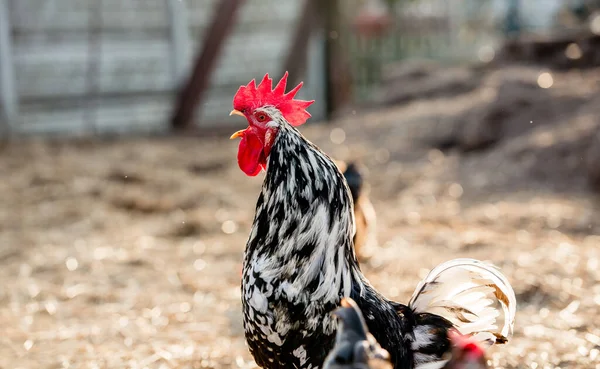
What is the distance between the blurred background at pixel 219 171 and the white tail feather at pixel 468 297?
28.5 inches

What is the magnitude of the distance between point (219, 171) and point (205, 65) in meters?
1.85

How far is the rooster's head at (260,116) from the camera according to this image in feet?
7.91

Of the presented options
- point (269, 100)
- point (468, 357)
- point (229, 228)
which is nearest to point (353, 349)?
point (468, 357)

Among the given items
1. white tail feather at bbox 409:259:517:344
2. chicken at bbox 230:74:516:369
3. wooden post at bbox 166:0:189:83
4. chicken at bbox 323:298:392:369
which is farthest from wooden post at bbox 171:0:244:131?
chicken at bbox 323:298:392:369

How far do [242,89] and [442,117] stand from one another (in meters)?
7.25

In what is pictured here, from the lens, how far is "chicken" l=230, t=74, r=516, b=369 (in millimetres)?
2277

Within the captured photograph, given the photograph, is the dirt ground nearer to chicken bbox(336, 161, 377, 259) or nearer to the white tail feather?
chicken bbox(336, 161, 377, 259)

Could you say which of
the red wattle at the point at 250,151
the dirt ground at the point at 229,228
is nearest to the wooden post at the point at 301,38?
the dirt ground at the point at 229,228

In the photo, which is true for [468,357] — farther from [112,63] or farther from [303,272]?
[112,63]

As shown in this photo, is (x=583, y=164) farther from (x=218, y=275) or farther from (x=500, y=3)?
(x=500, y=3)

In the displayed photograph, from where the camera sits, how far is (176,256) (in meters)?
5.27

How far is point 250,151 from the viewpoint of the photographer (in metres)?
2.46

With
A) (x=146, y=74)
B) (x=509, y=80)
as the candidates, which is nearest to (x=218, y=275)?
(x=509, y=80)

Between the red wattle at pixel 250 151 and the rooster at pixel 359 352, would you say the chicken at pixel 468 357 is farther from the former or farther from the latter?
the red wattle at pixel 250 151
